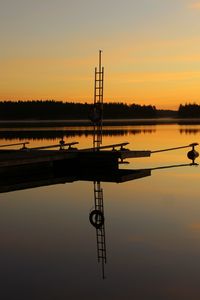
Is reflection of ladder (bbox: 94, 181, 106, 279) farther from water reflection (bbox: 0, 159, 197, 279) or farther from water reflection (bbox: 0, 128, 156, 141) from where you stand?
water reflection (bbox: 0, 128, 156, 141)

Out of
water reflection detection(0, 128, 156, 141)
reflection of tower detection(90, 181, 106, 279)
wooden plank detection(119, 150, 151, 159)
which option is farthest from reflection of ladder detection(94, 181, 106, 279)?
water reflection detection(0, 128, 156, 141)

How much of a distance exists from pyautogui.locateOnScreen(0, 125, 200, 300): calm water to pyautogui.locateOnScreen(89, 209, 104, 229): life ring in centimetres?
13

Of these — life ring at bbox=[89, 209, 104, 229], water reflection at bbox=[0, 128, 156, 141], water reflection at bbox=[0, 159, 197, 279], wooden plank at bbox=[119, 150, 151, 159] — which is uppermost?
wooden plank at bbox=[119, 150, 151, 159]

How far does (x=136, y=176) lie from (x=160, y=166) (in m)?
4.46

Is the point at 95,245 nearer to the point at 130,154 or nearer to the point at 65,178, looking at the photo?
the point at 65,178

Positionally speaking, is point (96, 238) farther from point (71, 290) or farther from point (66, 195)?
point (66, 195)

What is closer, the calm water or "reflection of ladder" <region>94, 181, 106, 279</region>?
the calm water

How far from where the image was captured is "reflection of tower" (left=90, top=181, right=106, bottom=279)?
7.09 m

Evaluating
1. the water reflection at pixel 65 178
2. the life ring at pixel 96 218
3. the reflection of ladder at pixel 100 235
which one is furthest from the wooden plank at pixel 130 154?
the life ring at pixel 96 218

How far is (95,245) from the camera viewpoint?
766cm

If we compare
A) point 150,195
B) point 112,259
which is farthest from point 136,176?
point 112,259

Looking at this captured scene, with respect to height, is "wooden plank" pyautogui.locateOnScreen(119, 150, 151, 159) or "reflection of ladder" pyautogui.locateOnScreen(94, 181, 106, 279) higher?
"wooden plank" pyautogui.locateOnScreen(119, 150, 151, 159)

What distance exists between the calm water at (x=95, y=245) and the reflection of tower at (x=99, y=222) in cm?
9

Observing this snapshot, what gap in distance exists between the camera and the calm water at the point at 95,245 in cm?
580
